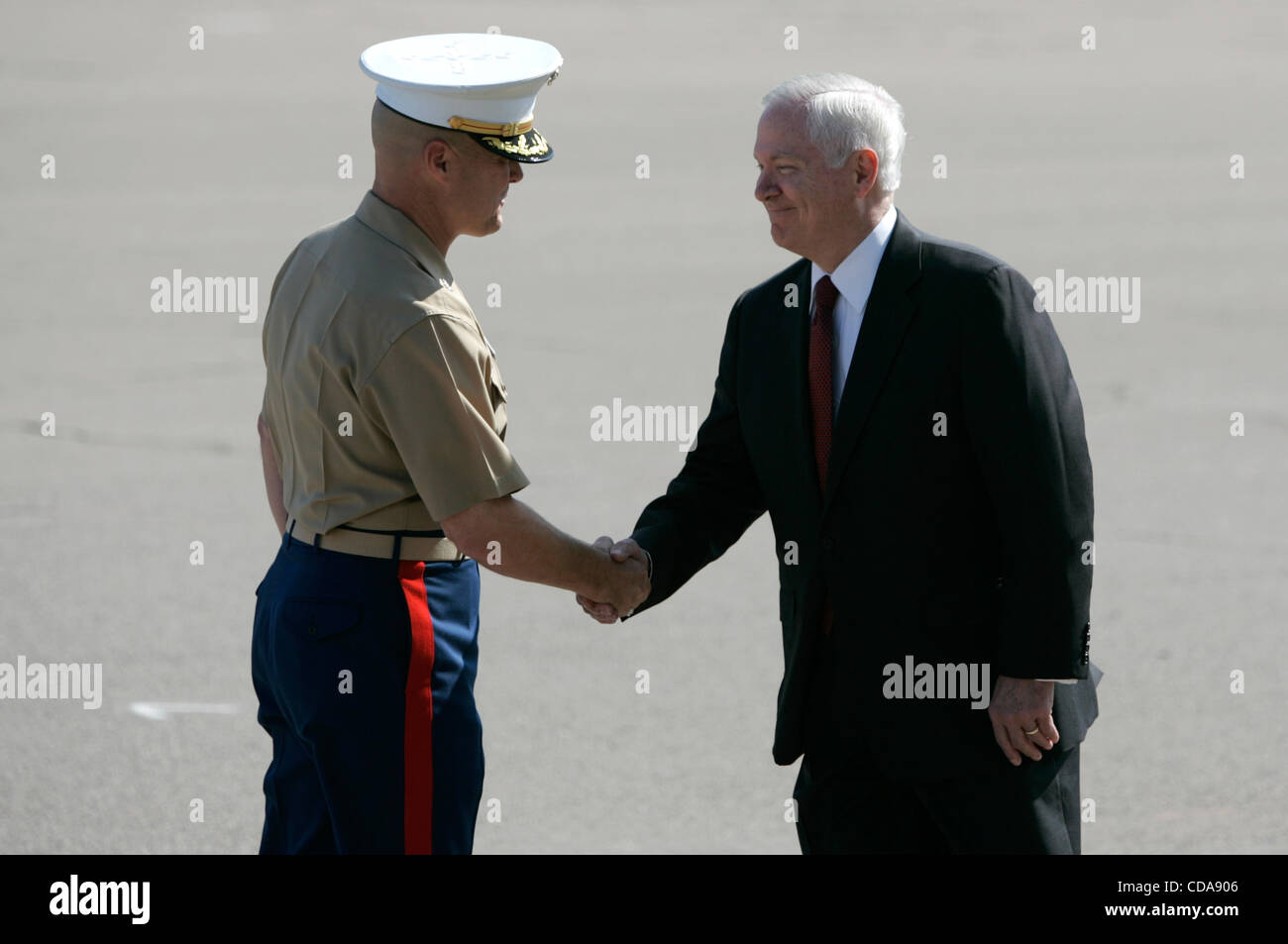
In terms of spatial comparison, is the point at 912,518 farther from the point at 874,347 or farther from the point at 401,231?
the point at 401,231

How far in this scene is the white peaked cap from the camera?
4.37m

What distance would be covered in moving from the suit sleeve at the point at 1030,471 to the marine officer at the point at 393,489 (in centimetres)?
103

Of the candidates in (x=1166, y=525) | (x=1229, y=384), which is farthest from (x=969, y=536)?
(x=1229, y=384)

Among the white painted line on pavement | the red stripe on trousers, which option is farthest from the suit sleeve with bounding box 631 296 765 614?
the white painted line on pavement

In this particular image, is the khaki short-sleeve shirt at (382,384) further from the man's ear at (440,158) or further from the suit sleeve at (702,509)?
the suit sleeve at (702,509)

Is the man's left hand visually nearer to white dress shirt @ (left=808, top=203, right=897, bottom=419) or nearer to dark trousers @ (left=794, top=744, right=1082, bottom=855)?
dark trousers @ (left=794, top=744, right=1082, bottom=855)

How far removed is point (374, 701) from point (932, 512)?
1292 millimetres

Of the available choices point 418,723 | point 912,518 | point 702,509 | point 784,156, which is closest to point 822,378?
point 912,518

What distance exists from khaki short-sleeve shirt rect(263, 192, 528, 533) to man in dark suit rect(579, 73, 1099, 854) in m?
0.74

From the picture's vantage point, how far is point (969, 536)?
14.0ft

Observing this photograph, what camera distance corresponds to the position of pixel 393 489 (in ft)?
14.2

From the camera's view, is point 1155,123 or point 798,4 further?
point 798,4

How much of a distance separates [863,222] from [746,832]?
250cm
